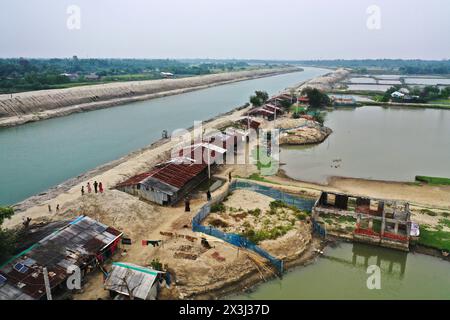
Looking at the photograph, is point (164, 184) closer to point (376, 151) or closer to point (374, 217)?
point (374, 217)

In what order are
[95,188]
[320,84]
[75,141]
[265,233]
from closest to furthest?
[265,233] → [95,188] → [75,141] → [320,84]

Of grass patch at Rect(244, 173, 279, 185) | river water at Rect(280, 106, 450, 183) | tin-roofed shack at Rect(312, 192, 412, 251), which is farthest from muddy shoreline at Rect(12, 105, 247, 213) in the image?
tin-roofed shack at Rect(312, 192, 412, 251)

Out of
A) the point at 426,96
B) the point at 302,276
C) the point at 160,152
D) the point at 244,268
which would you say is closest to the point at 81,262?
the point at 244,268

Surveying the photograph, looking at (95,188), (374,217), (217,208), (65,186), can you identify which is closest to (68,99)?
(65,186)

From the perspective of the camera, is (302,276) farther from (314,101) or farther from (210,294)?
(314,101)

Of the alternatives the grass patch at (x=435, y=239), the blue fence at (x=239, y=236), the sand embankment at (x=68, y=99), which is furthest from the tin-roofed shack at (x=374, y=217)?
the sand embankment at (x=68, y=99)

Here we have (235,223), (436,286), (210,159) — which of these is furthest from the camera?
(210,159)

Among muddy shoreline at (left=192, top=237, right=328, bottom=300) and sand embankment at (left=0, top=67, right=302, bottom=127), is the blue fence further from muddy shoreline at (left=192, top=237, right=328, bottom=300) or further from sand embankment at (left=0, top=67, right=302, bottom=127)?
sand embankment at (left=0, top=67, right=302, bottom=127)

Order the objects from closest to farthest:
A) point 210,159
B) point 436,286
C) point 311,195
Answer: point 436,286
point 311,195
point 210,159
